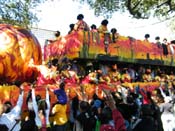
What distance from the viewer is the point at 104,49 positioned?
13922mm

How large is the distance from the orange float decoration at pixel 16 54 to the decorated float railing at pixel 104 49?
419cm

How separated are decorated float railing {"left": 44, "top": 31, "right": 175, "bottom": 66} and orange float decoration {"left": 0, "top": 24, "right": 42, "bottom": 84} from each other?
4.19 meters

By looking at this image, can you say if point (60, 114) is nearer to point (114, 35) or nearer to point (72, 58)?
point (72, 58)

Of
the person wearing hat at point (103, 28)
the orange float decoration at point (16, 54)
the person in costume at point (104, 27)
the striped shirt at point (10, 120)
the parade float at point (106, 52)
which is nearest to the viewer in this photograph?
the striped shirt at point (10, 120)

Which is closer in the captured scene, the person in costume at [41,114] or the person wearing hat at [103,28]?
the person in costume at [41,114]

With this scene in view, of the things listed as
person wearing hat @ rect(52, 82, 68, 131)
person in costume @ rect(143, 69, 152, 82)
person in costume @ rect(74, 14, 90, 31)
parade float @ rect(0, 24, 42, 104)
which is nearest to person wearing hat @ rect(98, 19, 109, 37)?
person in costume @ rect(74, 14, 90, 31)

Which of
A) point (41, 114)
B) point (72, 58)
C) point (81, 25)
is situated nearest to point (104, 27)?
point (81, 25)

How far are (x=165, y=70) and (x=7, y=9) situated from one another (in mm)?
7166

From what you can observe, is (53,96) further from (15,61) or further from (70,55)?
(70,55)

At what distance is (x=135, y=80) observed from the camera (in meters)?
15.5

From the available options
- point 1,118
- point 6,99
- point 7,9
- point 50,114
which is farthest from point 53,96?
point 7,9

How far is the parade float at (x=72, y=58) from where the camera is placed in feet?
27.6

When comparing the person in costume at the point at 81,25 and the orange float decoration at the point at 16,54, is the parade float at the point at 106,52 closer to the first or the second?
the person in costume at the point at 81,25

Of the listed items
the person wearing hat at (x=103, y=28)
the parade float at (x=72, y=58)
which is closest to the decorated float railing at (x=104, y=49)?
the parade float at (x=72, y=58)
